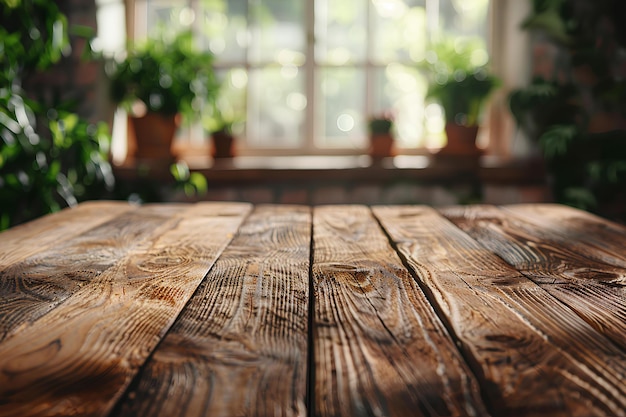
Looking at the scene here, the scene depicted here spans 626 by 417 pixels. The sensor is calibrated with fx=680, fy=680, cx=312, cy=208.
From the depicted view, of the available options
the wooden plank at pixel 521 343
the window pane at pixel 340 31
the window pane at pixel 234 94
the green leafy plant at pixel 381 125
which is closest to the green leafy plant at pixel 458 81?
the green leafy plant at pixel 381 125

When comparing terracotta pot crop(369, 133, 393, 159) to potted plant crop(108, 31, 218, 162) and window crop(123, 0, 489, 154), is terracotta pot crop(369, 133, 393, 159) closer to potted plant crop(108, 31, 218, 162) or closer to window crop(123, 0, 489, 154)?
window crop(123, 0, 489, 154)

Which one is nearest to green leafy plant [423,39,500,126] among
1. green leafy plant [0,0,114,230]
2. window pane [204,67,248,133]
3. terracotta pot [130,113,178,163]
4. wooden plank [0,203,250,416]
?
window pane [204,67,248,133]

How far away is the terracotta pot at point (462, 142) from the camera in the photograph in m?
3.09

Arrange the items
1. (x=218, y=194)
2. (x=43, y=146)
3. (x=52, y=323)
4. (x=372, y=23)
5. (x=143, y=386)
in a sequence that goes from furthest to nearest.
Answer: (x=372, y=23) → (x=218, y=194) → (x=43, y=146) → (x=52, y=323) → (x=143, y=386)

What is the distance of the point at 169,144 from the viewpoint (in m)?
3.10

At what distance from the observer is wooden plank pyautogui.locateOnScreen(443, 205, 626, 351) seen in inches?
31.2

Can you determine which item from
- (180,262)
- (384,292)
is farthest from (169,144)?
(384,292)

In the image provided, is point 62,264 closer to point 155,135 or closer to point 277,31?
point 155,135

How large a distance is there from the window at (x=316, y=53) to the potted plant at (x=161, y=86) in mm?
248

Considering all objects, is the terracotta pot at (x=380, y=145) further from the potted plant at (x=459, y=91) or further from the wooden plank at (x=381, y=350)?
the wooden plank at (x=381, y=350)

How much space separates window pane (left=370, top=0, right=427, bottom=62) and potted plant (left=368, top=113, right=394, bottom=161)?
392mm

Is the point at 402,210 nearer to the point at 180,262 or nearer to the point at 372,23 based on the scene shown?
the point at 180,262

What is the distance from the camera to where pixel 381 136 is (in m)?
3.12

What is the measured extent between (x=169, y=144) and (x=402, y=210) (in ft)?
5.44
